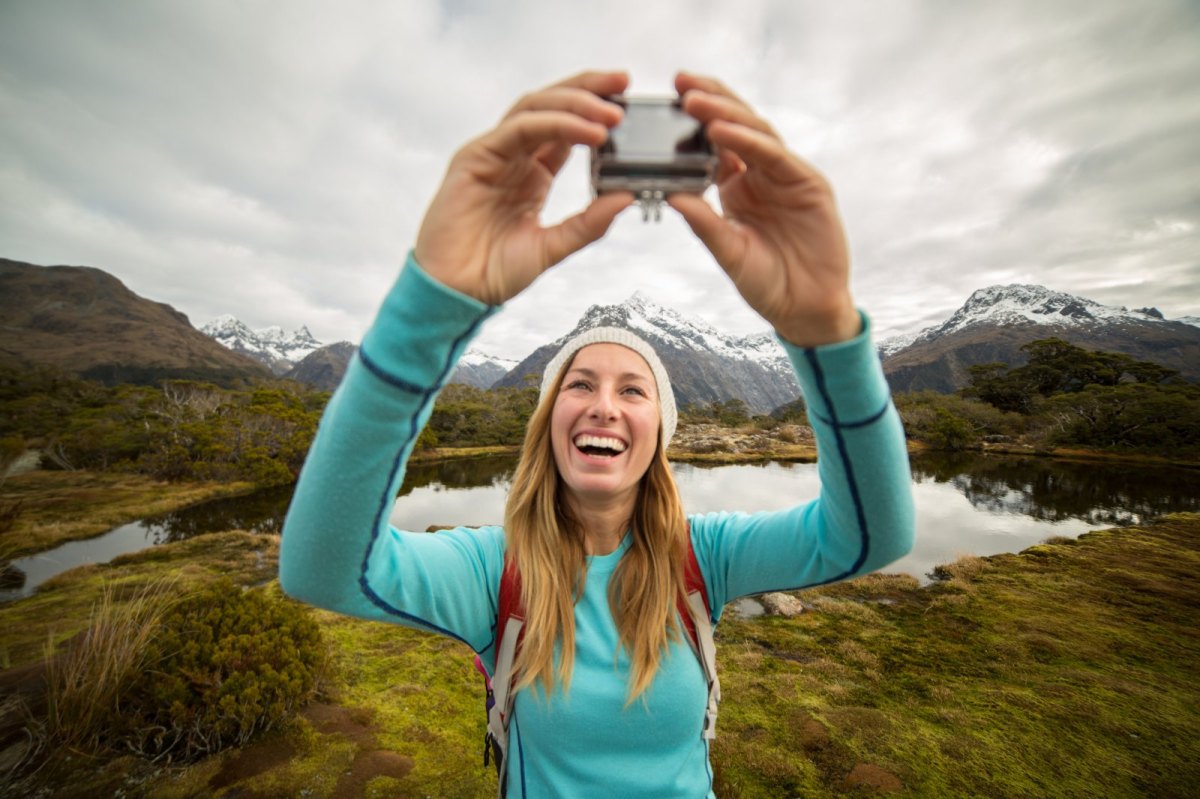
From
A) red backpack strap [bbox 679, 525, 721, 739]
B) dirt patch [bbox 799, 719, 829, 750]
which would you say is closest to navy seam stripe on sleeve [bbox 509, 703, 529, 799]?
red backpack strap [bbox 679, 525, 721, 739]

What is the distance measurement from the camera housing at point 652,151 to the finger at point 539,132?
61 mm

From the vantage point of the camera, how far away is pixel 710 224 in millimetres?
1279

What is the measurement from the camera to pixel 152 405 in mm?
31828

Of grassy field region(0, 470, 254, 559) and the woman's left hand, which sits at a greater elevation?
the woman's left hand

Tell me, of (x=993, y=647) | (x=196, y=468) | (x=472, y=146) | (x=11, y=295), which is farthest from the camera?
(x=11, y=295)

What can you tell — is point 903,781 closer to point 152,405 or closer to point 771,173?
point 771,173

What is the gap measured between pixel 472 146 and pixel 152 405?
142ft

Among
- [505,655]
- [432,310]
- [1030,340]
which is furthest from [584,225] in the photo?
[1030,340]

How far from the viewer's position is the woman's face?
6.02 feet

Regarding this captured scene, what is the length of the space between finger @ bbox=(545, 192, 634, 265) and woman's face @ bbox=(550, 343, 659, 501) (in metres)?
0.76

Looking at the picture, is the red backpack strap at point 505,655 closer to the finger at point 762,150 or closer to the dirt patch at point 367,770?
the finger at point 762,150

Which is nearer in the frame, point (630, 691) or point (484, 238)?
point (484, 238)

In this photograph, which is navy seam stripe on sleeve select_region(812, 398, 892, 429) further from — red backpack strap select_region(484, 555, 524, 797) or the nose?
red backpack strap select_region(484, 555, 524, 797)

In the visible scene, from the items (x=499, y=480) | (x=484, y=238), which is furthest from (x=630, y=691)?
(x=499, y=480)
